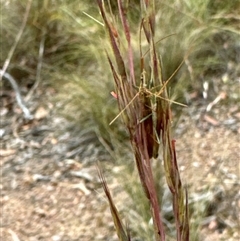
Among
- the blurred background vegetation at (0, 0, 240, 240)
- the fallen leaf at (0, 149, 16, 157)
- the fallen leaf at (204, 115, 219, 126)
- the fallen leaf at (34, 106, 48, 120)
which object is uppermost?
the blurred background vegetation at (0, 0, 240, 240)

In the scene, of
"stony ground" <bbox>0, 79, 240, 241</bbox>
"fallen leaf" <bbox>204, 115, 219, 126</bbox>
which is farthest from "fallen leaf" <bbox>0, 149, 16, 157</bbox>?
"fallen leaf" <bbox>204, 115, 219, 126</bbox>

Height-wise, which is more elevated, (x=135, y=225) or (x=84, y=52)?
(x=84, y=52)

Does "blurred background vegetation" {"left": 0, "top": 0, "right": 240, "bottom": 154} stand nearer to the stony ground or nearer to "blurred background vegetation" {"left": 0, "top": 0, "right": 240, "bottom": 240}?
"blurred background vegetation" {"left": 0, "top": 0, "right": 240, "bottom": 240}

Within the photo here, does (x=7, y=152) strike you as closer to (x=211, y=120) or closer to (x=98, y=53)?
(x=98, y=53)

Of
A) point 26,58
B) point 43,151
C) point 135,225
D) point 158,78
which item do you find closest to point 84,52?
point 26,58

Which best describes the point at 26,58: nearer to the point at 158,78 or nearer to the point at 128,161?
the point at 128,161

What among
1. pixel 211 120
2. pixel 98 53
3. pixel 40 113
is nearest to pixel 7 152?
pixel 40 113

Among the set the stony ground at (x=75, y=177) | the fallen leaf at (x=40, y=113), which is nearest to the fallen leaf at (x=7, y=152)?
the stony ground at (x=75, y=177)
